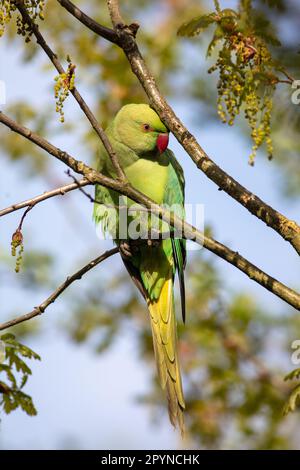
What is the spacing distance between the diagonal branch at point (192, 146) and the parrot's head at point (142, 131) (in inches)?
49.9

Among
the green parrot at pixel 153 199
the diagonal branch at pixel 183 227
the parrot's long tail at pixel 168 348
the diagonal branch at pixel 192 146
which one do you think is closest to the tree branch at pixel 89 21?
the diagonal branch at pixel 192 146

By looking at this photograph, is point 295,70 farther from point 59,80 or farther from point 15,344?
point 15,344

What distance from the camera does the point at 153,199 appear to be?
3.80 meters

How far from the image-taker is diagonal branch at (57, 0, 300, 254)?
7.16 ft

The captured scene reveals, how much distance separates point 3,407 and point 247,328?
2524mm

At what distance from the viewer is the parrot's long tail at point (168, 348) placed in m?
3.30

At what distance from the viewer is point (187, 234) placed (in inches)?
84.9

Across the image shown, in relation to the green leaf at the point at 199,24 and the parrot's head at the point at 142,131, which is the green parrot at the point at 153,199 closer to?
the parrot's head at the point at 142,131

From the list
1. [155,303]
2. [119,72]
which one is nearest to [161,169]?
[155,303]

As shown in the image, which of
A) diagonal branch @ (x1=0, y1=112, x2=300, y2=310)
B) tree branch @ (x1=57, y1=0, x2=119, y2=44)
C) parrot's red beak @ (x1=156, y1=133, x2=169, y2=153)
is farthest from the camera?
parrot's red beak @ (x1=156, y1=133, x2=169, y2=153)

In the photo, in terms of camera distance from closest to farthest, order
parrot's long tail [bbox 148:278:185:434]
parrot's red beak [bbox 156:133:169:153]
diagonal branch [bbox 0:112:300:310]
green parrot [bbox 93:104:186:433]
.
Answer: diagonal branch [bbox 0:112:300:310] < parrot's long tail [bbox 148:278:185:434] < green parrot [bbox 93:104:186:433] < parrot's red beak [bbox 156:133:169:153]

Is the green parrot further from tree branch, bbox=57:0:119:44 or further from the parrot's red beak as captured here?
tree branch, bbox=57:0:119:44

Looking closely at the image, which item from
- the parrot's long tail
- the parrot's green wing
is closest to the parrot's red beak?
the parrot's green wing

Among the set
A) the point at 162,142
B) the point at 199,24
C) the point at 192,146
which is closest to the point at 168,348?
the point at 162,142
